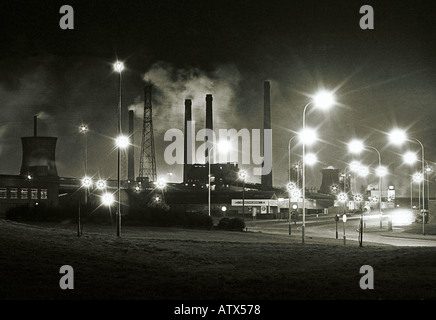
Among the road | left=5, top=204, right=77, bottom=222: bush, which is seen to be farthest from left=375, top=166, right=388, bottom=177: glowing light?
left=5, top=204, right=77, bottom=222: bush

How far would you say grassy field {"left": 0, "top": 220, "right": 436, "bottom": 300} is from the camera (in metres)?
14.7

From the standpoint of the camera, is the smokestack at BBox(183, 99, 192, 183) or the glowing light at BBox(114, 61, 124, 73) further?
the smokestack at BBox(183, 99, 192, 183)

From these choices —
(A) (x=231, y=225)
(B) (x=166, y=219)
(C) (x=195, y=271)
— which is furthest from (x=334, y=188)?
(C) (x=195, y=271)

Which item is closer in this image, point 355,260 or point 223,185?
point 355,260

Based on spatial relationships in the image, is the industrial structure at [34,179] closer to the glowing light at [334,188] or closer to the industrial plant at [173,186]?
the industrial plant at [173,186]

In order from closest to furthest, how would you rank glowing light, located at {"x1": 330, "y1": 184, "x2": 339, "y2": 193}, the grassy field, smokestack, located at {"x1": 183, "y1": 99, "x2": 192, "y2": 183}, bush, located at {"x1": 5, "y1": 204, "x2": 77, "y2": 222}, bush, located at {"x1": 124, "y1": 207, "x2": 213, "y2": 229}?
1. the grassy field
2. bush, located at {"x1": 5, "y1": 204, "x2": 77, "y2": 222}
3. bush, located at {"x1": 124, "y1": 207, "x2": 213, "y2": 229}
4. smokestack, located at {"x1": 183, "y1": 99, "x2": 192, "y2": 183}
5. glowing light, located at {"x1": 330, "y1": 184, "x2": 339, "y2": 193}

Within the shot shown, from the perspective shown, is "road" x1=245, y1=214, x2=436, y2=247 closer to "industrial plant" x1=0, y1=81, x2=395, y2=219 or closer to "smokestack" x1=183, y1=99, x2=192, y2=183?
"industrial plant" x1=0, y1=81, x2=395, y2=219

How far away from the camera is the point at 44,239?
24.8 meters

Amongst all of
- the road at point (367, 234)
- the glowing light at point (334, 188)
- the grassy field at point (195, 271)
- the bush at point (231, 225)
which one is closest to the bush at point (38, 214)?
the bush at point (231, 225)

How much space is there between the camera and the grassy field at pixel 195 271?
14656 millimetres

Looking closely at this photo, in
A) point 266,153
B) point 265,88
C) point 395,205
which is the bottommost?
point 395,205

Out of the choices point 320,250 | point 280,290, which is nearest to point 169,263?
point 280,290
